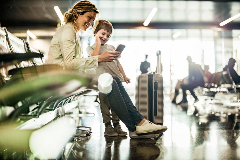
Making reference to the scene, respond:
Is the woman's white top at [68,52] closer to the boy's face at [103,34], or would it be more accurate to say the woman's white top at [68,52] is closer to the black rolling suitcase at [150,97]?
the boy's face at [103,34]

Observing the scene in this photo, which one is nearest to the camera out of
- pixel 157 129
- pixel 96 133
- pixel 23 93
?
pixel 23 93

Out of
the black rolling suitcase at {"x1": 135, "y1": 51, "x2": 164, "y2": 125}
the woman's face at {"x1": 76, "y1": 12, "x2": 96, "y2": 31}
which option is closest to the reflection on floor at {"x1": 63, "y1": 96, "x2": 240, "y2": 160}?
the black rolling suitcase at {"x1": 135, "y1": 51, "x2": 164, "y2": 125}

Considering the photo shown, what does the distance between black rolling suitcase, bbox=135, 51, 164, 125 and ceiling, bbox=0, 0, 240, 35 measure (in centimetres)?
Result: 704

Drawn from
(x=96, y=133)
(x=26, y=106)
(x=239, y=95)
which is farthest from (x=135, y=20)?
(x=26, y=106)

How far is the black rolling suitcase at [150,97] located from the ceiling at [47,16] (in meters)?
7.04

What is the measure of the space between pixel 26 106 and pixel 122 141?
0.88m

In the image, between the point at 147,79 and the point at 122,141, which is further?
the point at 147,79

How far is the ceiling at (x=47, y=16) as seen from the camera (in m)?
9.02

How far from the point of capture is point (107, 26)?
225 cm

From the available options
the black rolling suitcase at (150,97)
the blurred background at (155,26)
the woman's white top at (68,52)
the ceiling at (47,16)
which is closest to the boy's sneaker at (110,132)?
the black rolling suitcase at (150,97)

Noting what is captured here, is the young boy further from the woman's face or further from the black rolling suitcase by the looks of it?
the black rolling suitcase

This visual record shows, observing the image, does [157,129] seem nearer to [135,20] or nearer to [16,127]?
[16,127]

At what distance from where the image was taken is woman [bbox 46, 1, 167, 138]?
4.99 feet

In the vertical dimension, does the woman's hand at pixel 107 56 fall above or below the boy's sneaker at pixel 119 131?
above
